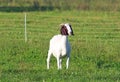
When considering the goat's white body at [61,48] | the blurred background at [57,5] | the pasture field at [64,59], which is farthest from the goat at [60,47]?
the blurred background at [57,5]

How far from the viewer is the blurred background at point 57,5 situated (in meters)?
43.3

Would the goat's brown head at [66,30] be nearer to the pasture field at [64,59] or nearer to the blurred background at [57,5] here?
the pasture field at [64,59]

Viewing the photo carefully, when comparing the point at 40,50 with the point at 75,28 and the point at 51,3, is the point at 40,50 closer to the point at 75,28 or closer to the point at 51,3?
the point at 75,28

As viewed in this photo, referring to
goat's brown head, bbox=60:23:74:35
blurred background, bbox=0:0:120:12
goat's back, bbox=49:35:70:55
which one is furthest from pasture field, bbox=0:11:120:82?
A: blurred background, bbox=0:0:120:12

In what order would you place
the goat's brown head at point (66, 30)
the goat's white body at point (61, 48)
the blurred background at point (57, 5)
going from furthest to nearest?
1. the blurred background at point (57, 5)
2. the goat's brown head at point (66, 30)
3. the goat's white body at point (61, 48)

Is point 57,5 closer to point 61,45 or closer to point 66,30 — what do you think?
point 66,30

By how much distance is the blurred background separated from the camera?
4328 centimetres

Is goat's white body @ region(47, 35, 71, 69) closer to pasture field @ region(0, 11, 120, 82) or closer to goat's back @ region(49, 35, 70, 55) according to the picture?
goat's back @ region(49, 35, 70, 55)

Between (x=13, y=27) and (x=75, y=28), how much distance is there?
11.9 ft

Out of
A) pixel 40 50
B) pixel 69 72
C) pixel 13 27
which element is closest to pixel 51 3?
pixel 13 27

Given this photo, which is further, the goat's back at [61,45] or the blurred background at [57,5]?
the blurred background at [57,5]

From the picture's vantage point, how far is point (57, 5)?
4803 centimetres

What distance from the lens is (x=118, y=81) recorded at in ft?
36.2

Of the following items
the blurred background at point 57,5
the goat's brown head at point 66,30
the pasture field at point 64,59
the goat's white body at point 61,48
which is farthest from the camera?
the blurred background at point 57,5
